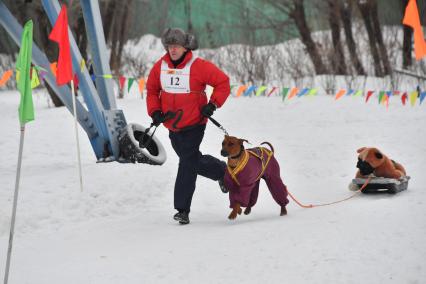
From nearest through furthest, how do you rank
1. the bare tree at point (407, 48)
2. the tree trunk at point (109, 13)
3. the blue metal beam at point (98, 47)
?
1. the blue metal beam at point (98, 47)
2. the tree trunk at point (109, 13)
3. the bare tree at point (407, 48)

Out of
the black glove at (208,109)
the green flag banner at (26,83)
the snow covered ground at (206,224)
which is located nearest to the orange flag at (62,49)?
the snow covered ground at (206,224)

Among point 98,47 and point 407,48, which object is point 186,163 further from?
point 407,48

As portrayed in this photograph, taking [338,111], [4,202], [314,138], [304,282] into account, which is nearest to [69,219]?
[4,202]

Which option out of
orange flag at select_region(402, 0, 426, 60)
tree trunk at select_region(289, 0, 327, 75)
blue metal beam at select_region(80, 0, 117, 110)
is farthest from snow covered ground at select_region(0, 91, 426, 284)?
tree trunk at select_region(289, 0, 327, 75)

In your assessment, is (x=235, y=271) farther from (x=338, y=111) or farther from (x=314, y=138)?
(x=338, y=111)

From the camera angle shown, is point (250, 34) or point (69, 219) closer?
point (69, 219)

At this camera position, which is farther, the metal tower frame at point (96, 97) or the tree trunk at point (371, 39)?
the tree trunk at point (371, 39)

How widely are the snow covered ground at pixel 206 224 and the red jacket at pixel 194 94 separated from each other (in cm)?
96

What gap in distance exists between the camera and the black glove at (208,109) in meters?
5.82

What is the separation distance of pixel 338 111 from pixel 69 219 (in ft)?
27.5

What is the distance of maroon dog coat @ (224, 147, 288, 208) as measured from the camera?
5793mm

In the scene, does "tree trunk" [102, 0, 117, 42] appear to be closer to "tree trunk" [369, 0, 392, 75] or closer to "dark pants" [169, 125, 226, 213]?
"tree trunk" [369, 0, 392, 75]

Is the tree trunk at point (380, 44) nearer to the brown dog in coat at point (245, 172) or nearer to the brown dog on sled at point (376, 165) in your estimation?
the brown dog on sled at point (376, 165)

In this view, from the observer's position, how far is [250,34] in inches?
818
